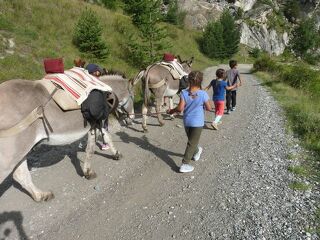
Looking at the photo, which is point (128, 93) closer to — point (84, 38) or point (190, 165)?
point (190, 165)

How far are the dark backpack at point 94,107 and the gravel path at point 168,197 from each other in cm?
126

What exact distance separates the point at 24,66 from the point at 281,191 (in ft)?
32.0

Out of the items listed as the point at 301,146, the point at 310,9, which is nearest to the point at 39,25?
the point at 301,146

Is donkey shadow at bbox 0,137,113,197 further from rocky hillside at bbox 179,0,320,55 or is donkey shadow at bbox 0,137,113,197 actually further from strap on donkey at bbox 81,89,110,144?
rocky hillside at bbox 179,0,320,55

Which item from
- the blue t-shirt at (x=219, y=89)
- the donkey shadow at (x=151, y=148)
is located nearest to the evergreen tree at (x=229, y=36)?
the blue t-shirt at (x=219, y=89)

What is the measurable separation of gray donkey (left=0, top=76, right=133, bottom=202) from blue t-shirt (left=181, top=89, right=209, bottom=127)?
197cm

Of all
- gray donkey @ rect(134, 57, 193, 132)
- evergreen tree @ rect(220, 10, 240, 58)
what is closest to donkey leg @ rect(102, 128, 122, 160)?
gray donkey @ rect(134, 57, 193, 132)

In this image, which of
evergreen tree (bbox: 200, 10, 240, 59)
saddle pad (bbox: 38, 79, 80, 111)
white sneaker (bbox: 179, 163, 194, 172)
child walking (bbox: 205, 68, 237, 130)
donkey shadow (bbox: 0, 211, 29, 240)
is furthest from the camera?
evergreen tree (bbox: 200, 10, 240, 59)

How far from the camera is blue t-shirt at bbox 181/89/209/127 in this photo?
608cm

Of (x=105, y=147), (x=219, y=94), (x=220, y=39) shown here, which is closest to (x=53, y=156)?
(x=105, y=147)

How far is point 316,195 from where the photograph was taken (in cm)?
511

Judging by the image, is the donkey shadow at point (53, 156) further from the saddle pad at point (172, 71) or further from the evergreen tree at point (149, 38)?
the evergreen tree at point (149, 38)

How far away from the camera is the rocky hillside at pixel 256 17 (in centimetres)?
6094

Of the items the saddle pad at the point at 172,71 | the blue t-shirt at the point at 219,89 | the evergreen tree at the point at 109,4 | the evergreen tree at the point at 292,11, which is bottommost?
the blue t-shirt at the point at 219,89
